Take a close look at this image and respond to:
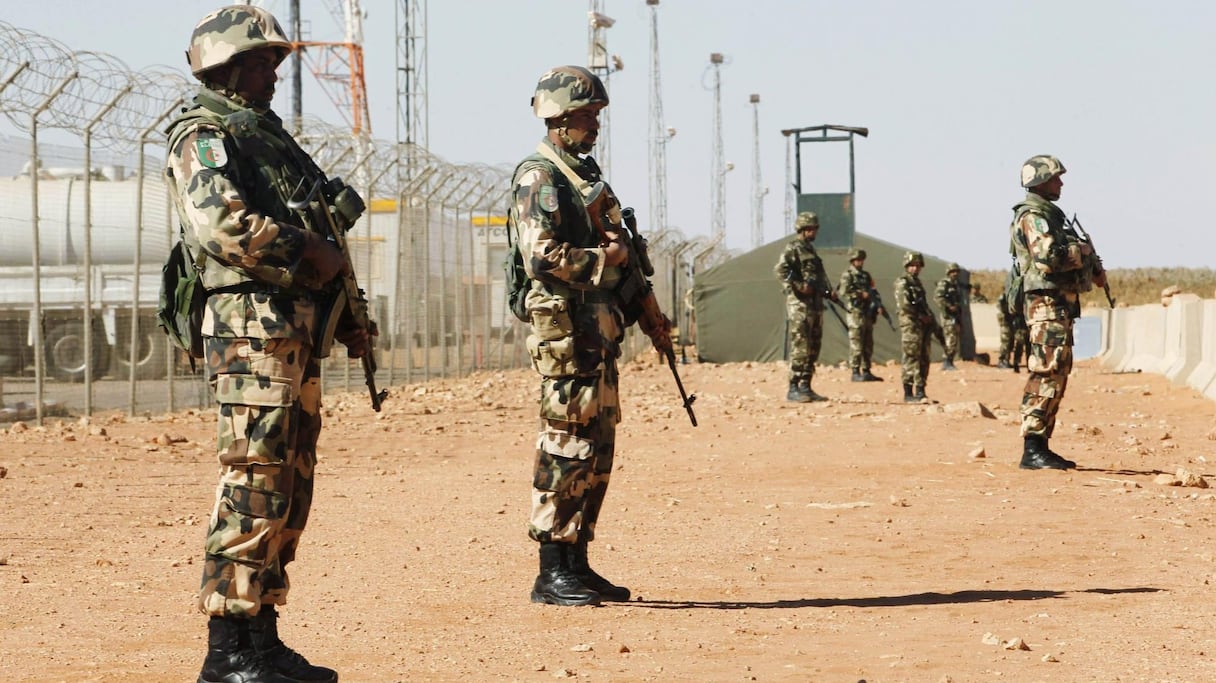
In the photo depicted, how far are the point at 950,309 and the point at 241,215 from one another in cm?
2156

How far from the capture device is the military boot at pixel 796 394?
52.4ft

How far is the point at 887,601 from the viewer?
576 cm

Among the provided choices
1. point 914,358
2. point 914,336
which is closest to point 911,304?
point 914,336

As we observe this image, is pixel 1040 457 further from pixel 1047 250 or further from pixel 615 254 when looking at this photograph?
pixel 615 254

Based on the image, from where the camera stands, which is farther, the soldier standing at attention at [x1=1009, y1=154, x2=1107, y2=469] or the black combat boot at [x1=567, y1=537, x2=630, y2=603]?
the soldier standing at attention at [x1=1009, y1=154, x2=1107, y2=469]

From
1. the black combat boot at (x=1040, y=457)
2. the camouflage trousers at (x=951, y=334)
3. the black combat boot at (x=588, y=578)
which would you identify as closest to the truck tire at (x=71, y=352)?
the black combat boot at (x=1040, y=457)

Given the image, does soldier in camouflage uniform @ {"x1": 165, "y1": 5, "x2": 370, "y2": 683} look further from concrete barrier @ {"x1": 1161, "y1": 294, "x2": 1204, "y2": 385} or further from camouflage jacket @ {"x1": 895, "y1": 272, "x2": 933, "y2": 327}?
concrete barrier @ {"x1": 1161, "y1": 294, "x2": 1204, "y2": 385}

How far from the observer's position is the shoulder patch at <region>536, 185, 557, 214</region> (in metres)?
5.36

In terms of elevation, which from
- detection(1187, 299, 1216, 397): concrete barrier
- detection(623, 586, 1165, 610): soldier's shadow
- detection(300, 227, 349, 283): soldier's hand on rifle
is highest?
detection(300, 227, 349, 283): soldier's hand on rifle

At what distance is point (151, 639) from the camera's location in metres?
4.95

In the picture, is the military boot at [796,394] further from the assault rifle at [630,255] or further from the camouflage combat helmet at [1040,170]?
the assault rifle at [630,255]

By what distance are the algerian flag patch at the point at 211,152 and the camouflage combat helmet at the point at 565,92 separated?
175 cm

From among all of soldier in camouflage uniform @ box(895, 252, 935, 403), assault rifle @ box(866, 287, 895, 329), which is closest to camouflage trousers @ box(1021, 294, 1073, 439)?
soldier in camouflage uniform @ box(895, 252, 935, 403)

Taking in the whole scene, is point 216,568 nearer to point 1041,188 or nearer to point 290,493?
point 290,493
